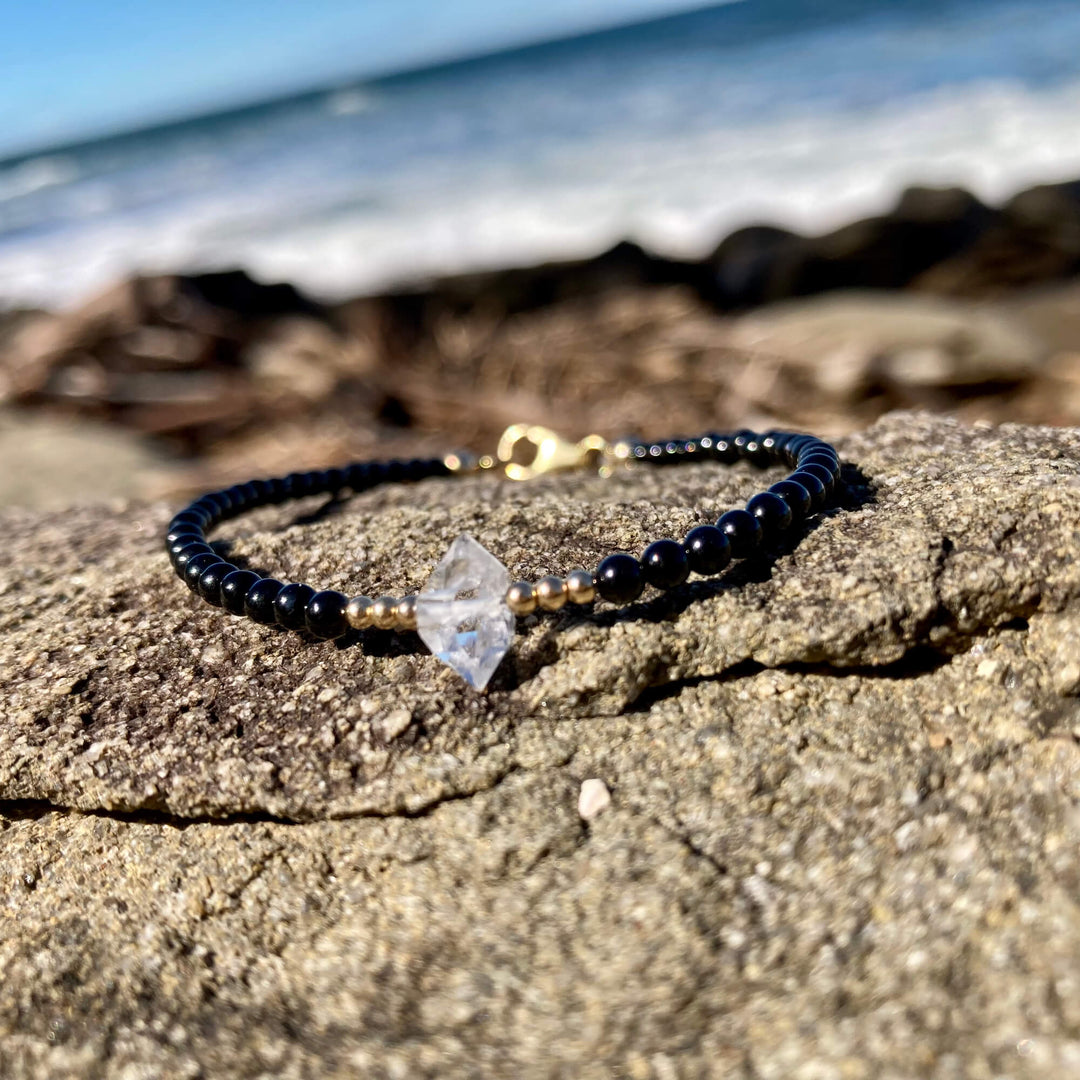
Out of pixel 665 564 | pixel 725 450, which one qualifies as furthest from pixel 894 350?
pixel 665 564

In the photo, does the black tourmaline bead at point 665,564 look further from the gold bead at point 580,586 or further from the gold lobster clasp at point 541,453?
the gold lobster clasp at point 541,453

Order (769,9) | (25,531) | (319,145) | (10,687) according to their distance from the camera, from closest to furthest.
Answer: (10,687) < (25,531) < (319,145) < (769,9)

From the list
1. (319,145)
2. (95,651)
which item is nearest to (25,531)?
(95,651)

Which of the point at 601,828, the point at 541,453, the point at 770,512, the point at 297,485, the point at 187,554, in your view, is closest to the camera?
the point at 601,828

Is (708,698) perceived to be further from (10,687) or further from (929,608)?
(10,687)

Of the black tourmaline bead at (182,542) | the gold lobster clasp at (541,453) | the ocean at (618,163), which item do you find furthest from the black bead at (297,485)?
the ocean at (618,163)

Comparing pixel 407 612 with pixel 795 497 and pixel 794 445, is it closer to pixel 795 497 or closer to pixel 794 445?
pixel 795 497
